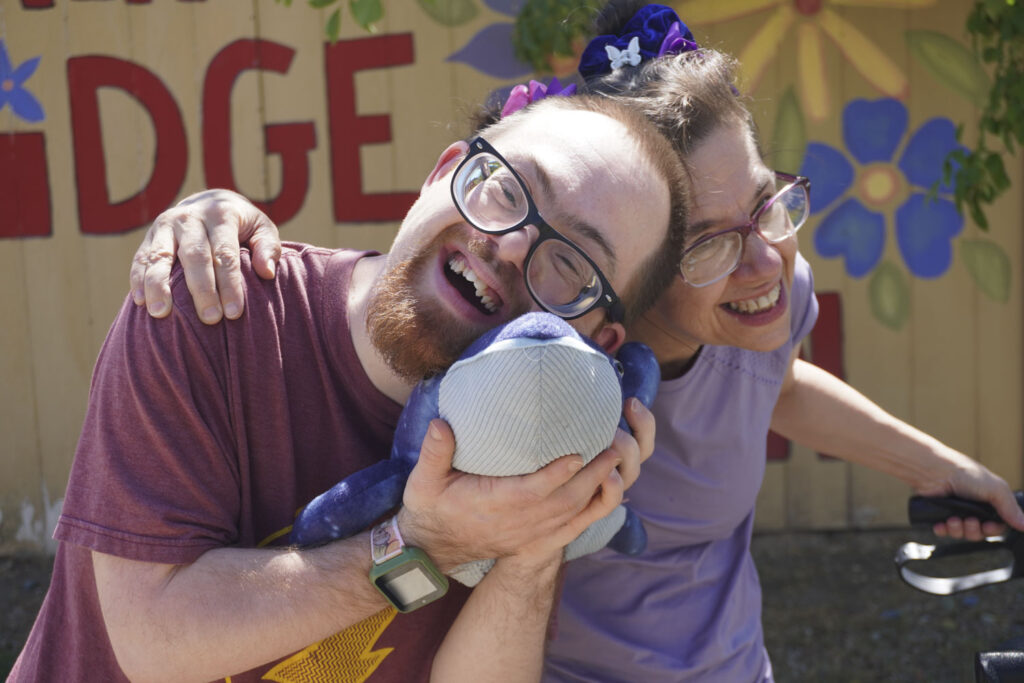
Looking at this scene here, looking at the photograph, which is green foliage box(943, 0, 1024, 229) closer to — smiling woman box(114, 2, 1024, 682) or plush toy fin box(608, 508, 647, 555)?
smiling woman box(114, 2, 1024, 682)

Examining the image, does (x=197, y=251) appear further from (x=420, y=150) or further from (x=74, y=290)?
(x=74, y=290)

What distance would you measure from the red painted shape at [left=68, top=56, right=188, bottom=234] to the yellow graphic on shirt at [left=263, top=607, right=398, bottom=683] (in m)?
3.48

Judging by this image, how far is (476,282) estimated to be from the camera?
1.59 meters

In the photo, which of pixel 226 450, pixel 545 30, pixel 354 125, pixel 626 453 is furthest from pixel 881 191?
pixel 226 450

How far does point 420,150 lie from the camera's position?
4.57 m

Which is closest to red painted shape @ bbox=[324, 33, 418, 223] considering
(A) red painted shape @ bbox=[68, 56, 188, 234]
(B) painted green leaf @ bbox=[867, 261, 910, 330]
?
(A) red painted shape @ bbox=[68, 56, 188, 234]

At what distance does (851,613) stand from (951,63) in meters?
A: 2.58

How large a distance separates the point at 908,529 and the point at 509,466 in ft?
13.5

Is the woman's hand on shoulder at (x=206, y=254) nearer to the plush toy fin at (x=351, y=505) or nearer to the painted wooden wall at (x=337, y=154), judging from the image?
the plush toy fin at (x=351, y=505)

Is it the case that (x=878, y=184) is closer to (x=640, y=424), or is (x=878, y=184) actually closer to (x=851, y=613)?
(x=851, y=613)

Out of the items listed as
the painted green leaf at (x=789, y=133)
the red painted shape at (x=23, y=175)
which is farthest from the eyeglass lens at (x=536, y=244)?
the red painted shape at (x=23, y=175)

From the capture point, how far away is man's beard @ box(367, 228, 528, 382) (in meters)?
1.50

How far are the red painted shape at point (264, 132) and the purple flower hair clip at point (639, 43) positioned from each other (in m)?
2.67

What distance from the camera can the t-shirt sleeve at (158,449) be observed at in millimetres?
1377
